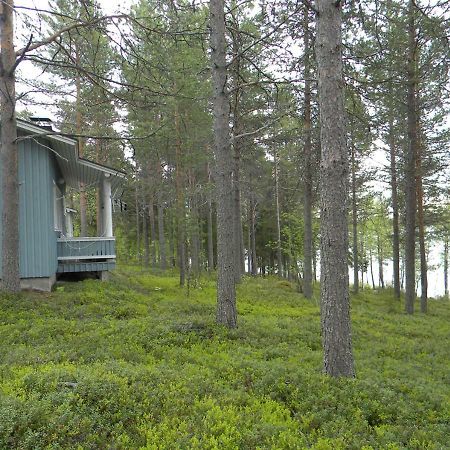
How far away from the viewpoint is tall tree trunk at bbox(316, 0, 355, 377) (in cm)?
534

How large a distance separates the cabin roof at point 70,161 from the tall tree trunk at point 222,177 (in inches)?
170

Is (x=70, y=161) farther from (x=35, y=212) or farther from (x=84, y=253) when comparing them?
(x=84, y=253)

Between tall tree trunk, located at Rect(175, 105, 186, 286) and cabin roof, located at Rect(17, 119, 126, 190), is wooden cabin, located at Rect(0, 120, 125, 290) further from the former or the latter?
tall tree trunk, located at Rect(175, 105, 186, 286)

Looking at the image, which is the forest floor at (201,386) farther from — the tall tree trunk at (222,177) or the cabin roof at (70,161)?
the cabin roof at (70,161)

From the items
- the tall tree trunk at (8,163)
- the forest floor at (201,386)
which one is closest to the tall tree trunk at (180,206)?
the forest floor at (201,386)

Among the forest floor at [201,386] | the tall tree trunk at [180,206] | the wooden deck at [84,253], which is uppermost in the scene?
the tall tree trunk at [180,206]

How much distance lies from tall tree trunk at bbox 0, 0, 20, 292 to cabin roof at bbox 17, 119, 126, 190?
835 mm

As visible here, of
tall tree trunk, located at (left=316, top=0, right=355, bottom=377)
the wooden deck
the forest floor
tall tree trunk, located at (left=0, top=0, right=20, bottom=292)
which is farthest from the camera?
the wooden deck

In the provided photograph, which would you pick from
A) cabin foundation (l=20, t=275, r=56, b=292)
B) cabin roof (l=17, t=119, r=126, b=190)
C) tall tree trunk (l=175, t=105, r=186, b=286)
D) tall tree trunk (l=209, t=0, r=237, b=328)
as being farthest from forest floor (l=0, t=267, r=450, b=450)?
tall tree trunk (l=175, t=105, r=186, b=286)

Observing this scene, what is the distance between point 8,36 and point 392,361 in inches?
466

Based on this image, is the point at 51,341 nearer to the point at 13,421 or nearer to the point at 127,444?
the point at 13,421

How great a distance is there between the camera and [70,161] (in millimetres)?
13594

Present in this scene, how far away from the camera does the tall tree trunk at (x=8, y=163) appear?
971 cm

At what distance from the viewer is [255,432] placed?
12.3 feet
